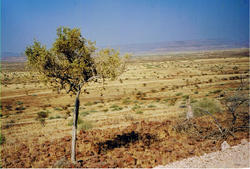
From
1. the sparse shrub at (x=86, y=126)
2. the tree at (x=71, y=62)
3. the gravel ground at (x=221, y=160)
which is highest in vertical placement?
the tree at (x=71, y=62)

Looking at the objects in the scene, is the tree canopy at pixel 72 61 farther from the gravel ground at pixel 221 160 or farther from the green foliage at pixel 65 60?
the gravel ground at pixel 221 160

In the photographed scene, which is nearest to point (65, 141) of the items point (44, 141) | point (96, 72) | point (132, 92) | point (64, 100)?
point (44, 141)

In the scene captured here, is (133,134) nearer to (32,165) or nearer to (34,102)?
(32,165)

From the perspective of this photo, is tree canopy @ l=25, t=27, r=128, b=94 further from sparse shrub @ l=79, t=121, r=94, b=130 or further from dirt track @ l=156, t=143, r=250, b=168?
sparse shrub @ l=79, t=121, r=94, b=130

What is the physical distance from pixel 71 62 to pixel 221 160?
745 cm

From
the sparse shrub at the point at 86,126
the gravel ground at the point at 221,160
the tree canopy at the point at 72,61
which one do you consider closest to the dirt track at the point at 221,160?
the gravel ground at the point at 221,160

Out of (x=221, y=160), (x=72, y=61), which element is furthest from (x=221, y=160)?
(x=72, y=61)

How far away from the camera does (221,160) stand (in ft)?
26.2

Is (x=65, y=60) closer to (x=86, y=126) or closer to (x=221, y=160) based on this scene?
(x=221, y=160)

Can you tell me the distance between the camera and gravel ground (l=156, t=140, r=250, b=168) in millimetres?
7562

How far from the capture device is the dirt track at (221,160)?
756 centimetres

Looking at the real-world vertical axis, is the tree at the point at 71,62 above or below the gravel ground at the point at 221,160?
above

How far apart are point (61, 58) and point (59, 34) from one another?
3.28 feet

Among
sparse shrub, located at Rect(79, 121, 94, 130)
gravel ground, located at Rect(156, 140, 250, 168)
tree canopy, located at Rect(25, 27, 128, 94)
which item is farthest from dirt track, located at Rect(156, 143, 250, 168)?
sparse shrub, located at Rect(79, 121, 94, 130)
